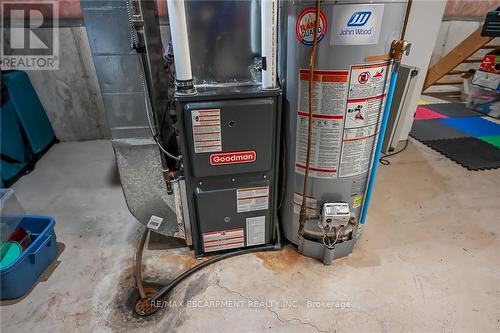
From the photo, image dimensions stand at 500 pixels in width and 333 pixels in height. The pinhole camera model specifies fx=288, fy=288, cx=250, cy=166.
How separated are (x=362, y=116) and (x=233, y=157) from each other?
58 centimetres

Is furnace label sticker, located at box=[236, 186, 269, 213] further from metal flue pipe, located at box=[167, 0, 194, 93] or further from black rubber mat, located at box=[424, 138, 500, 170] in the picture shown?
black rubber mat, located at box=[424, 138, 500, 170]

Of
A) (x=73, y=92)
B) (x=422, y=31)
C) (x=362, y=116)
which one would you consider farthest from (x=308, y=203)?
(x=73, y=92)

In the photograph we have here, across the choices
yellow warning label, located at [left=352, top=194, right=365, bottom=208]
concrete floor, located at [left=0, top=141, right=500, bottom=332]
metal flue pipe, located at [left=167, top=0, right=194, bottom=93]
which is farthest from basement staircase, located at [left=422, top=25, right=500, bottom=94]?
metal flue pipe, located at [left=167, top=0, right=194, bottom=93]

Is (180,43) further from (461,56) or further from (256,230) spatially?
(461,56)

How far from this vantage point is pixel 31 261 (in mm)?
1376

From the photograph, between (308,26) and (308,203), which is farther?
(308,203)

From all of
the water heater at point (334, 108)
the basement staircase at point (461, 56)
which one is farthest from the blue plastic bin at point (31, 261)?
the basement staircase at point (461, 56)

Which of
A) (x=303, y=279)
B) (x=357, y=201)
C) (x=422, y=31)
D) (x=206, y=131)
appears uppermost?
(x=422, y=31)

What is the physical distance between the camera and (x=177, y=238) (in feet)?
5.57

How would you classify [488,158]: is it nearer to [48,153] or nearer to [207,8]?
[207,8]

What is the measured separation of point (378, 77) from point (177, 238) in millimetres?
1339

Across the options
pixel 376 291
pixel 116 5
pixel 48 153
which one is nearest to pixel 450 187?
pixel 376 291

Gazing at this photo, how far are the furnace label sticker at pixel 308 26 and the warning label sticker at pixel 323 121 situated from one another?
0.12 metres

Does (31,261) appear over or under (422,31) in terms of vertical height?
under
